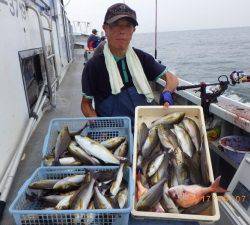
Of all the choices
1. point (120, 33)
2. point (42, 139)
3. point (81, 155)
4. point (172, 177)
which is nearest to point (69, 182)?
point (81, 155)

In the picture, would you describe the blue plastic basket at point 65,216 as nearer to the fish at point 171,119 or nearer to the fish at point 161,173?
the fish at point 161,173

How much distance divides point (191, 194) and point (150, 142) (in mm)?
752

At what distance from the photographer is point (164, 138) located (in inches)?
120

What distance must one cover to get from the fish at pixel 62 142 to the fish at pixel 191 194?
3.51 feet

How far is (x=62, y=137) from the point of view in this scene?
9.69ft

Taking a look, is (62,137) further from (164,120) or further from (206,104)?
(206,104)

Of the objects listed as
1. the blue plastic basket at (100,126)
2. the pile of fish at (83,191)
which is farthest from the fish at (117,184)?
the blue plastic basket at (100,126)

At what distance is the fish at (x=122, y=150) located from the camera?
9.38 feet

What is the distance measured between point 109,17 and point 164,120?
1239mm

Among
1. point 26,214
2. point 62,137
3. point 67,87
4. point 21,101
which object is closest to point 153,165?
point 62,137

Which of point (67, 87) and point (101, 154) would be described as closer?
point (101, 154)

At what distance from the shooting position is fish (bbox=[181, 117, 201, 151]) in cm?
305

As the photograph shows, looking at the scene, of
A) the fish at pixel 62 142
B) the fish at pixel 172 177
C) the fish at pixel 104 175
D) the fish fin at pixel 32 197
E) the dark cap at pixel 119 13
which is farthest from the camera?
the dark cap at pixel 119 13

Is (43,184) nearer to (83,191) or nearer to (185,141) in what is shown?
(83,191)
